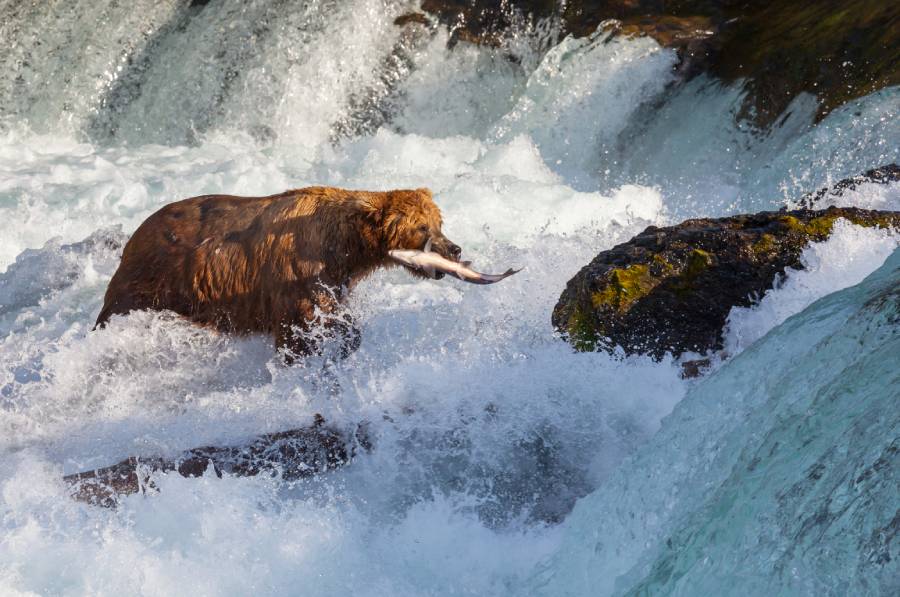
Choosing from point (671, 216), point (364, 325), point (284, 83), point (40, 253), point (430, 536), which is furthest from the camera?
point (284, 83)

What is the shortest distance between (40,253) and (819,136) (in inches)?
224

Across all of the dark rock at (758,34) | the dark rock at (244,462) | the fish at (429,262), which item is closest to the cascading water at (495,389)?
the dark rock at (244,462)

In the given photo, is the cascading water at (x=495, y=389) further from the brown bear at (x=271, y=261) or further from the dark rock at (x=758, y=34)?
the dark rock at (x=758, y=34)

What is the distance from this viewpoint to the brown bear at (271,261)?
16.9 feet

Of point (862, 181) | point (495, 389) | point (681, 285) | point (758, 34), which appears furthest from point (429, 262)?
point (758, 34)

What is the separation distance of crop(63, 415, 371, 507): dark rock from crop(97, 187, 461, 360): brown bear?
85cm

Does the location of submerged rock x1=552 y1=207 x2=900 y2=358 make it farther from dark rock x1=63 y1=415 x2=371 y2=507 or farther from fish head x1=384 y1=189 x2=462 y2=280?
dark rock x1=63 y1=415 x2=371 y2=507

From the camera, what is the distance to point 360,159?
30.6ft

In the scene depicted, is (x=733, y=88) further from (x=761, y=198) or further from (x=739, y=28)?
(x=761, y=198)

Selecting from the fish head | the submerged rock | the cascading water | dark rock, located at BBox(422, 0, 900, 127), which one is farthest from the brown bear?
dark rock, located at BBox(422, 0, 900, 127)

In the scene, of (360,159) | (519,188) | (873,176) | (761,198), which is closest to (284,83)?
(360,159)

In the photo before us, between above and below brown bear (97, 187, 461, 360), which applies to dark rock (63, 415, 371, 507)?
below

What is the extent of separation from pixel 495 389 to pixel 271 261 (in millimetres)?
1395

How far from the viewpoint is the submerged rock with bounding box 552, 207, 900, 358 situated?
458cm
